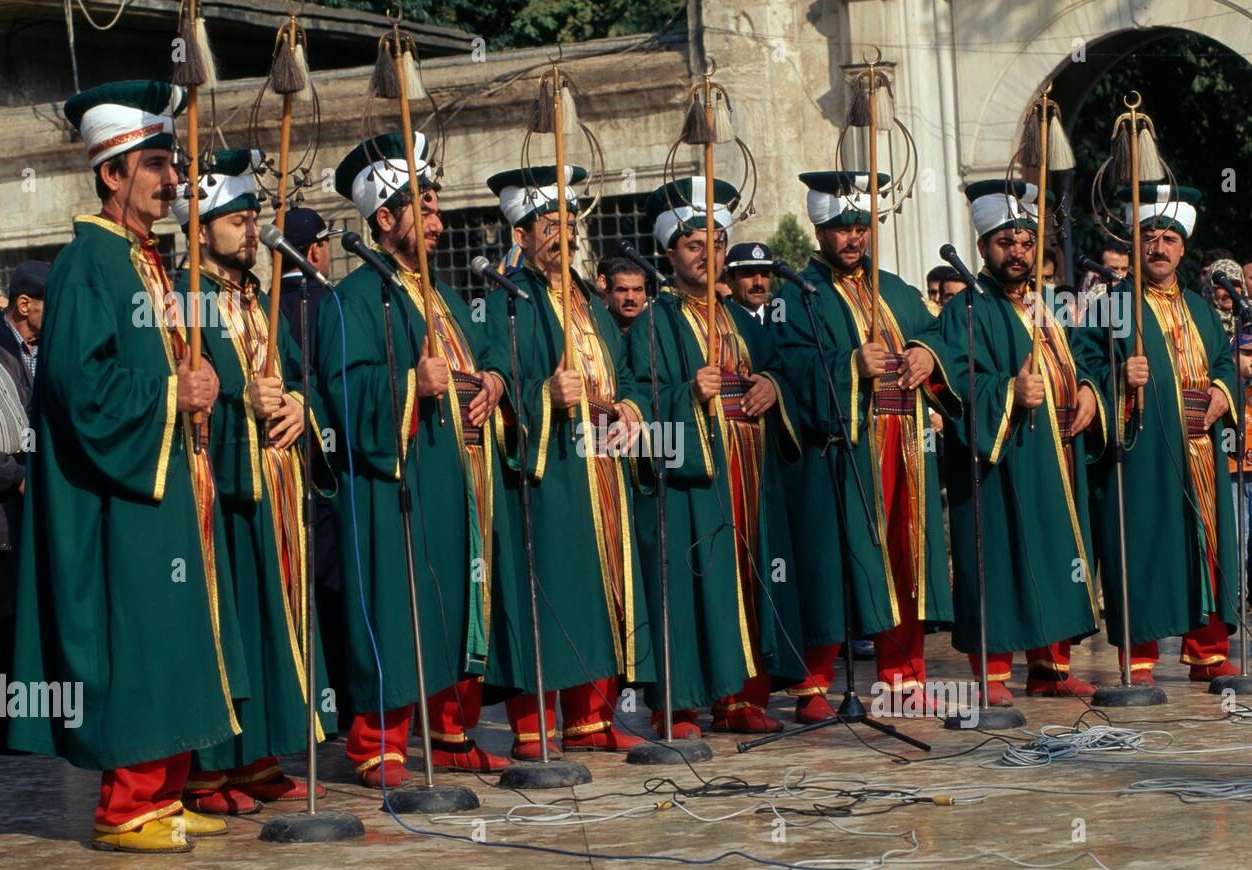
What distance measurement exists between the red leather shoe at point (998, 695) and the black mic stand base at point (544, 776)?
214 cm

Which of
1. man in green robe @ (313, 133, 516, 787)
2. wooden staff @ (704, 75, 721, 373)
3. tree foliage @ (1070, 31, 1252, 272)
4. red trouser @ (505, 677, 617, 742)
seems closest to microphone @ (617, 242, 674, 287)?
wooden staff @ (704, 75, 721, 373)

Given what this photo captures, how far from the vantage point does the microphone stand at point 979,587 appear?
8195 millimetres

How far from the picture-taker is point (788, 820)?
6.46 m

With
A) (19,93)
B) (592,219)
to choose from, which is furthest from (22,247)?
(592,219)

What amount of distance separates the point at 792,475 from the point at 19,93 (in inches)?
526

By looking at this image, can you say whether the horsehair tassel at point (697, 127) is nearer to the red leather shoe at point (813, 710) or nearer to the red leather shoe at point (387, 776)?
the red leather shoe at point (813, 710)

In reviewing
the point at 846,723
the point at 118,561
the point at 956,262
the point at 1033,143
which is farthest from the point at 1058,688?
the point at 118,561

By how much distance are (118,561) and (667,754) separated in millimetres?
2265

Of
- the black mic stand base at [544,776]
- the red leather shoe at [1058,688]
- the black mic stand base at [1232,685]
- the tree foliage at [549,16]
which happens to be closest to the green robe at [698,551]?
the black mic stand base at [544,776]

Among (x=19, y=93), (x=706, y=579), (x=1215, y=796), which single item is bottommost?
(x=1215, y=796)

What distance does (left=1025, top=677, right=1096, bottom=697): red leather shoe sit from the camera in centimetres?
918

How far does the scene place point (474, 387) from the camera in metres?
7.71

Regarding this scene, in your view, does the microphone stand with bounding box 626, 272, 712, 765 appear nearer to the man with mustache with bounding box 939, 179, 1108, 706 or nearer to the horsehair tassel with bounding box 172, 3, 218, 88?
the man with mustache with bounding box 939, 179, 1108, 706

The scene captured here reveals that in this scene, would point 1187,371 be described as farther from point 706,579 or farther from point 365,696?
point 365,696
